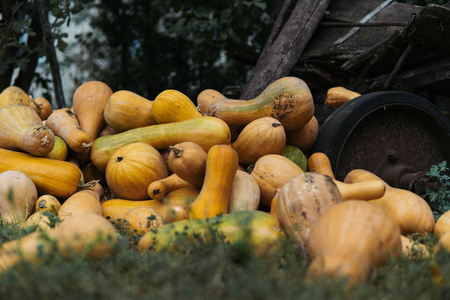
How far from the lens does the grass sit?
44.4 inches

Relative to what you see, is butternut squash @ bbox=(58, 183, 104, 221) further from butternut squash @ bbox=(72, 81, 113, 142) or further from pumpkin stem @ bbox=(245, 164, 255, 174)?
pumpkin stem @ bbox=(245, 164, 255, 174)

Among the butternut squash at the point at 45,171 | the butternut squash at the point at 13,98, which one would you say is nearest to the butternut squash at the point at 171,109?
the butternut squash at the point at 45,171

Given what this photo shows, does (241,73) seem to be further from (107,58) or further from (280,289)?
(280,289)

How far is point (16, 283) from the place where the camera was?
4.09ft

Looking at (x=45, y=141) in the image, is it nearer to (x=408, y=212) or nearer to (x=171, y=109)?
(x=171, y=109)

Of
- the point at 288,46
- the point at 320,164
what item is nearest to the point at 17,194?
the point at 320,164

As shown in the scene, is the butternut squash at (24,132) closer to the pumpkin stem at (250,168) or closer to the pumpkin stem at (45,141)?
the pumpkin stem at (45,141)

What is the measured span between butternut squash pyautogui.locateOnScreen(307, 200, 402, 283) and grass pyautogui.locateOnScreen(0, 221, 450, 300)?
1.8 inches

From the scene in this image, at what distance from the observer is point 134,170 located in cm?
262

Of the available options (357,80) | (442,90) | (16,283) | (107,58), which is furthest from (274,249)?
(107,58)

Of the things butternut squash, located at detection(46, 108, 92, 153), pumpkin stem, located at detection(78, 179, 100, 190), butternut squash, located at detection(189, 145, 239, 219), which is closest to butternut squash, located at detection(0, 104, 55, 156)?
butternut squash, located at detection(46, 108, 92, 153)

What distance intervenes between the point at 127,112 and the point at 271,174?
1.15 m

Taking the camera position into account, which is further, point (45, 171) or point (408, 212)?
point (45, 171)

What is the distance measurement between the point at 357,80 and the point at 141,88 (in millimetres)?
5345
